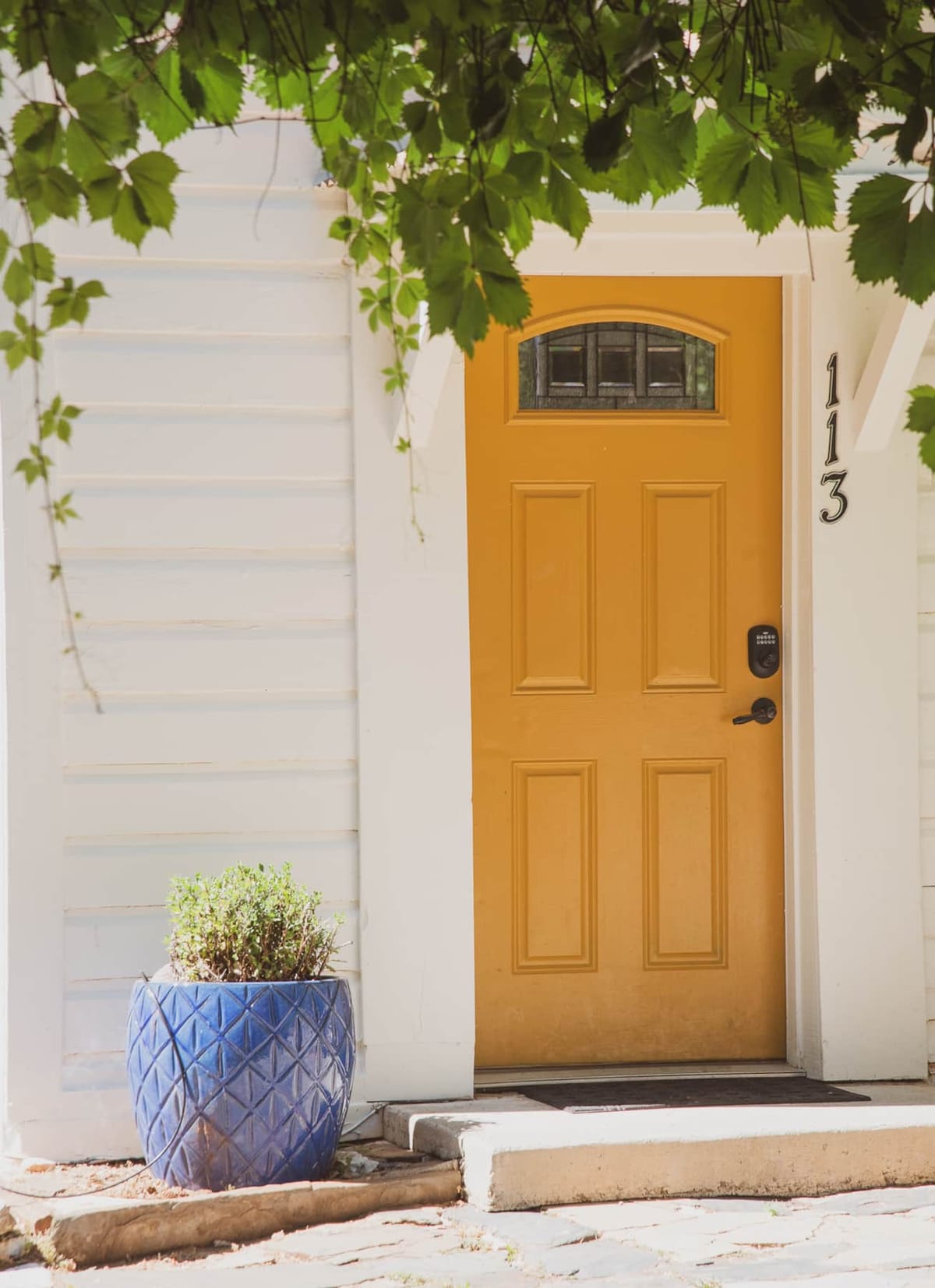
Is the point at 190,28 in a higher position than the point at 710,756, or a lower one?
higher

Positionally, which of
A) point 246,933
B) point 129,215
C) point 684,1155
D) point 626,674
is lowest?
point 684,1155

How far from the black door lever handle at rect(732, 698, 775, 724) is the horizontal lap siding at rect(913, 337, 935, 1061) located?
1.55ft

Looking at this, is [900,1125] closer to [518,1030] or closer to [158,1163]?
[518,1030]

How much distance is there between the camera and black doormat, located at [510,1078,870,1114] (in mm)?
4539

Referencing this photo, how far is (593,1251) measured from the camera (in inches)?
139

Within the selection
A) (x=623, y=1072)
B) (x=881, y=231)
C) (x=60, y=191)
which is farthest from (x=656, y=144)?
(x=623, y=1072)

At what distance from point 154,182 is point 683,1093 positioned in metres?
3.49

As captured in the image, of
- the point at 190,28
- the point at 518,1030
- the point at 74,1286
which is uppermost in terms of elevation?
the point at 190,28

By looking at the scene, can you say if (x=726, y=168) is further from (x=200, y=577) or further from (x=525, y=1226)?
(x=200, y=577)

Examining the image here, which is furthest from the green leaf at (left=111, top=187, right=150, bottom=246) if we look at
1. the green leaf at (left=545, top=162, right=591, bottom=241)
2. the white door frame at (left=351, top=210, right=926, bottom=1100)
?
the white door frame at (left=351, top=210, right=926, bottom=1100)

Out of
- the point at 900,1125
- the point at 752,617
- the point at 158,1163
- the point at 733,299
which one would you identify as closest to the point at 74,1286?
the point at 158,1163

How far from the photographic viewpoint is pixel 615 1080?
15.9 feet

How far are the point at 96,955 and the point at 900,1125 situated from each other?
2.31 meters

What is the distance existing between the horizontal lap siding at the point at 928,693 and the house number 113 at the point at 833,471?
27 cm
